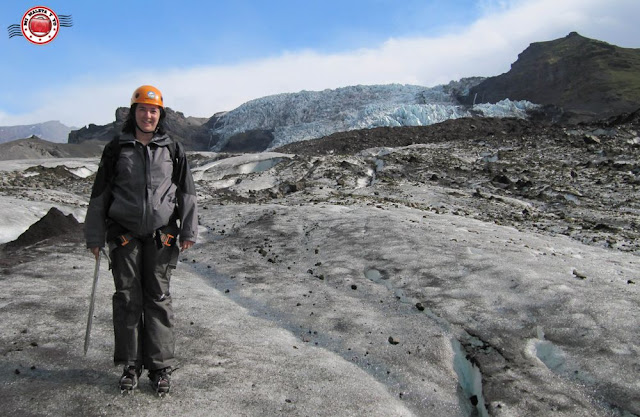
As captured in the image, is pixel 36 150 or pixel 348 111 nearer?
pixel 36 150

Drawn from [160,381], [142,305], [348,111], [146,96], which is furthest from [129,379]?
[348,111]

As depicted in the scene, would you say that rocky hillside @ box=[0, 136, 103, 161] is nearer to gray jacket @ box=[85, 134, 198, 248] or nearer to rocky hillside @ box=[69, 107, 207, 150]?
rocky hillside @ box=[69, 107, 207, 150]

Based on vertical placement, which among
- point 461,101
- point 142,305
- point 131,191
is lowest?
point 142,305

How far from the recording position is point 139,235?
416cm

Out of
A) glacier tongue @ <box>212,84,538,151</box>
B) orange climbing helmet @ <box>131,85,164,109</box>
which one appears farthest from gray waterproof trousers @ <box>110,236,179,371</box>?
glacier tongue @ <box>212,84,538,151</box>

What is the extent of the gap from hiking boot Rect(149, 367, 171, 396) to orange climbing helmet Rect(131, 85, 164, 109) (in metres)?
2.29

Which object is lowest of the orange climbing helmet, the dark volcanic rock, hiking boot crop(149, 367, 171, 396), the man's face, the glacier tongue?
hiking boot crop(149, 367, 171, 396)

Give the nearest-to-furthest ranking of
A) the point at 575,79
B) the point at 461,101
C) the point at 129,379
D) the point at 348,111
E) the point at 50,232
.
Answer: the point at 129,379 → the point at 50,232 → the point at 348,111 → the point at 575,79 → the point at 461,101

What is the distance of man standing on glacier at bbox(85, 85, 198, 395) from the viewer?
4.12 meters

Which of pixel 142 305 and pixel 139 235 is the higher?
pixel 139 235

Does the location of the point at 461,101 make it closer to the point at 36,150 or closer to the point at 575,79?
the point at 575,79

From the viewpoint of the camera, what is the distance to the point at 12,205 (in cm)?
1362

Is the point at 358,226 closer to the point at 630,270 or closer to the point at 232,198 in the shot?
the point at 630,270

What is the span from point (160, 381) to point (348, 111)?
60060 millimetres
